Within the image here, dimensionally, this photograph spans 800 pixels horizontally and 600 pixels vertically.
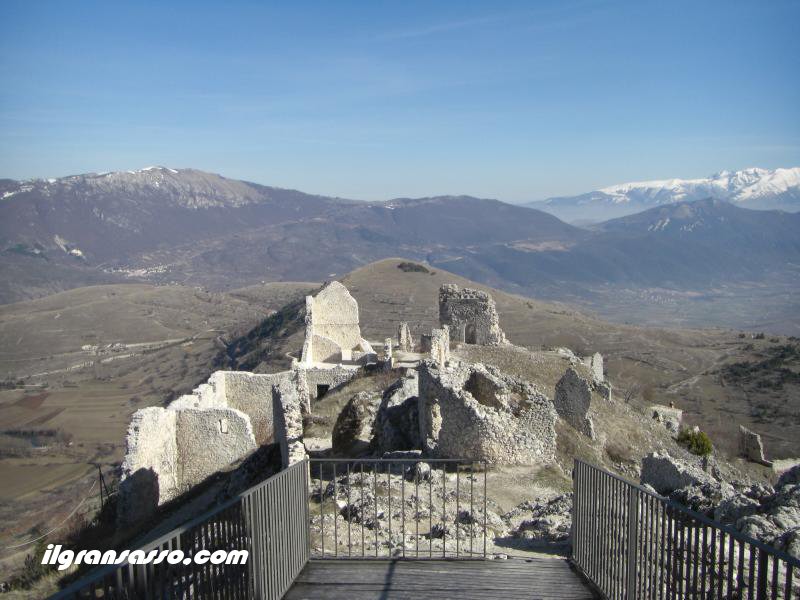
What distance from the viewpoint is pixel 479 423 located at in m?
15.2

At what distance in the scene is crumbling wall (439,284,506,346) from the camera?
36.0m

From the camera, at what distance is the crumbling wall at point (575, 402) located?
22219mm

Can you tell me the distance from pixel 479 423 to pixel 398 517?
4859 millimetres

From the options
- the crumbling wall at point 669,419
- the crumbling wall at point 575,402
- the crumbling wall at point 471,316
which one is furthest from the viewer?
the crumbling wall at point 471,316

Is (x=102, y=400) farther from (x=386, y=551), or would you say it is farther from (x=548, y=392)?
(x=386, y=551)

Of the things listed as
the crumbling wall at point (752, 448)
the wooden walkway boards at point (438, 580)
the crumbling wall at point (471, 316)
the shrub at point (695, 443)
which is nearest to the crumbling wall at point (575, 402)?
the shrub at point (695, 443)

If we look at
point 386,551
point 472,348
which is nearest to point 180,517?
point 386,551

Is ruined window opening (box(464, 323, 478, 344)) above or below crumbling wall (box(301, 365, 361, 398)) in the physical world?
above

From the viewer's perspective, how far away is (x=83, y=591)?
4230mm

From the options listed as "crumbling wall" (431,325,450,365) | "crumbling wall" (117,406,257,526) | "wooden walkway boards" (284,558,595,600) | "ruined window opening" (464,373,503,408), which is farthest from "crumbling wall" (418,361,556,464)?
"crumbling wall" (431,325,450,365)

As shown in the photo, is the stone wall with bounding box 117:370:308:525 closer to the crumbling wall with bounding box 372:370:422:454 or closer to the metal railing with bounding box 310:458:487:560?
the crumbling wall with bounding box 372:370:422:454

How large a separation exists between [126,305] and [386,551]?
15396 centimetres

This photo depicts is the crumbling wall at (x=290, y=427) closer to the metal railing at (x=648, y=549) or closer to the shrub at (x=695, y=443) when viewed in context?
the metal railing at (x=648, y=549)

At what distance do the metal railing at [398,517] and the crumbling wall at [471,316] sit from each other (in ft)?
70.4
